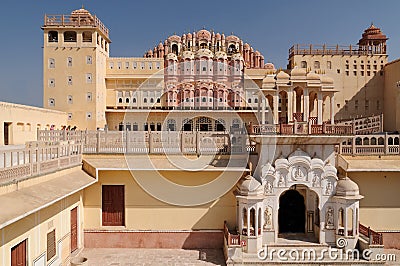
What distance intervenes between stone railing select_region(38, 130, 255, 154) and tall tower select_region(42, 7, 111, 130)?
1803cm

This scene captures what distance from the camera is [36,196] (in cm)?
927

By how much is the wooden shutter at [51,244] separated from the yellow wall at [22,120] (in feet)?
36.9

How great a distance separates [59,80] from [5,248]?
25.7 m

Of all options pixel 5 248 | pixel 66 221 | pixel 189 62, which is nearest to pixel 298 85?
pixel 66 221

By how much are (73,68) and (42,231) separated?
23.8 m

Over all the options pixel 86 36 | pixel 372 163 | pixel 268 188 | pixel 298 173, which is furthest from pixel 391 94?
pixel 86 36

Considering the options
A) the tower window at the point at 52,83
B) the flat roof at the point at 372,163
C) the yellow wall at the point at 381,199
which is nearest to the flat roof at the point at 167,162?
the flat roof at the point at 372,163

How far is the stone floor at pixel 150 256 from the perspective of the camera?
12883mm

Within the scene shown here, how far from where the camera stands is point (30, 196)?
358 inches

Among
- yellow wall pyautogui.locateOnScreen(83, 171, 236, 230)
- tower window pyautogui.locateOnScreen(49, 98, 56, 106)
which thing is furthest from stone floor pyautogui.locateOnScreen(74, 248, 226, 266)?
tower window pyautogui.locateOnScreen(49, 98, 56, 106)

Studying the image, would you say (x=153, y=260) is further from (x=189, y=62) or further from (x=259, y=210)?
(x=189, y=62)

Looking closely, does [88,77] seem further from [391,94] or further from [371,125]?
[391,94]

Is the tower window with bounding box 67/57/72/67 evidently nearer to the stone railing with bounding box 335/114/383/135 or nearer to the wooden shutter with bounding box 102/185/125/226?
the wooden shutter with bounding box 102/185/125/226

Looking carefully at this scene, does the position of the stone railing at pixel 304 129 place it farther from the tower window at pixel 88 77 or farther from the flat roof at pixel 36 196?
the tower window at pixel 88 77
